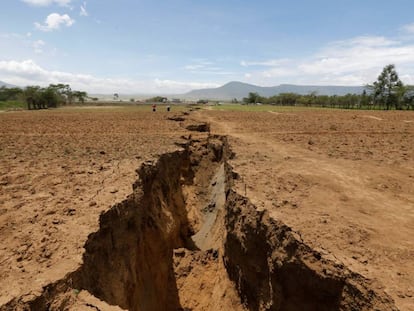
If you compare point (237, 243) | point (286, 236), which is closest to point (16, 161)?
point (237, 243)

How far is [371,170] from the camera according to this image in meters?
11.8

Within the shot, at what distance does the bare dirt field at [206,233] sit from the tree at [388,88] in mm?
64742

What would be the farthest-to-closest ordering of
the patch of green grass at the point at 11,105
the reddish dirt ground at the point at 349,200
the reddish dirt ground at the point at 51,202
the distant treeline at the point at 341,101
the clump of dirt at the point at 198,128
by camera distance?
the distant treeline at the point at 341,101, the patch of green grass at the point at 11,105, the clump of dirt at the point at 198,128, the reddish dirt ground at the point at 349,200, the reddish dirt ground at the point at 51,202

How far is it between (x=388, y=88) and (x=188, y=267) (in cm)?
7714

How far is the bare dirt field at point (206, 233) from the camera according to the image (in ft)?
17.8

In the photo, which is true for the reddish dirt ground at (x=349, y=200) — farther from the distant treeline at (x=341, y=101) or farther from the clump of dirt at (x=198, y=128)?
the distant treeline at (x=341, y=101)

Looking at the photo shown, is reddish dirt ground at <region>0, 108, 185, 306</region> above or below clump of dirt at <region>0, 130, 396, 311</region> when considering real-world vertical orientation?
above

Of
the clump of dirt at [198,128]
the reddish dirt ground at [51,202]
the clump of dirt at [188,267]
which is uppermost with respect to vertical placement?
the reddish dirt ground at [51,202]

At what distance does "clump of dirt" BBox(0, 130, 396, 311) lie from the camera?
5.39 metres

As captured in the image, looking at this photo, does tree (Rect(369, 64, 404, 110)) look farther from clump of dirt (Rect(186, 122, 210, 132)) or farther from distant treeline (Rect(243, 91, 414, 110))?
clump of dirt (Rect(186, 122, 210, 132))

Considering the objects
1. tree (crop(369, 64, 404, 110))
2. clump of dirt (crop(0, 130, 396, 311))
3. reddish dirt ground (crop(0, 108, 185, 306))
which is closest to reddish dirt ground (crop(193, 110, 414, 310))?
clump of dirt (crop(0, 130, 396, 311))

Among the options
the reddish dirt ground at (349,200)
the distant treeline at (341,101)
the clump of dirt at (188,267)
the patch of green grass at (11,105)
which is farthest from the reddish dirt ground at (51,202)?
the distant treeline at (341,101)

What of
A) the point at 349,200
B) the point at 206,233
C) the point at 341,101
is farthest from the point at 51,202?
the point at 341,101

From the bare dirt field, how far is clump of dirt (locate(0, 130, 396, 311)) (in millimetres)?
29
